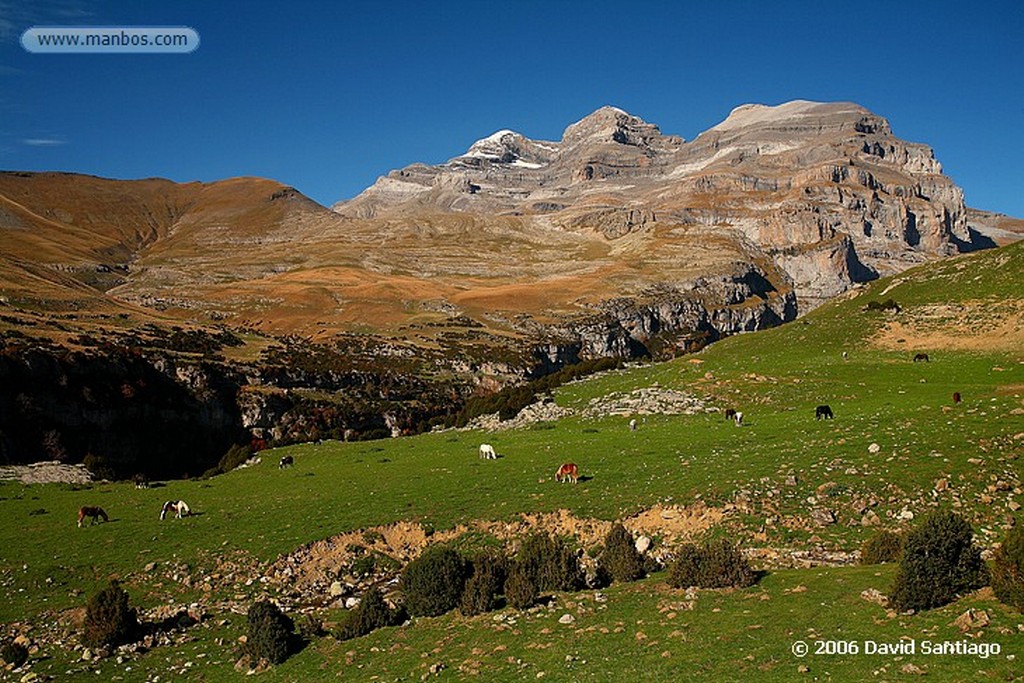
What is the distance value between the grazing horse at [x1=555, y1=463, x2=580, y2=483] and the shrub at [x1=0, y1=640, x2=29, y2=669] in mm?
19089

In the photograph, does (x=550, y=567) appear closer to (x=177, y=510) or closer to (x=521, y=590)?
(x=521, y=590)

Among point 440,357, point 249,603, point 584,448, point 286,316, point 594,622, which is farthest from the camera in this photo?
A: point 286,316

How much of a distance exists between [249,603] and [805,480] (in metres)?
19.8

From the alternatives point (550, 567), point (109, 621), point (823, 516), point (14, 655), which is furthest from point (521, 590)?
point (14, 655)

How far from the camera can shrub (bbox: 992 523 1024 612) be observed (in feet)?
41.8

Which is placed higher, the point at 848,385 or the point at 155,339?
the point at 155,339

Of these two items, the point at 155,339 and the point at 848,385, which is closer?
the point at 848,385

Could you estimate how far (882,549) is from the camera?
17766 mm

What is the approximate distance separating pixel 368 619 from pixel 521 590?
446 centimetres

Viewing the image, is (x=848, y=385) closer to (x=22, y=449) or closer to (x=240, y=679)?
(x=240, y=679)

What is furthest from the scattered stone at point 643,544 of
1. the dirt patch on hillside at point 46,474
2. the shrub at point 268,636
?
the dirt patch on hillside at point 46,474

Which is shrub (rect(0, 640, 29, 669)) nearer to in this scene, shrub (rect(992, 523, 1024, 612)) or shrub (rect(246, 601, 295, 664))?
shrub (rect(246, 601, 295, 664))

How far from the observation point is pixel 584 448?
3491cm

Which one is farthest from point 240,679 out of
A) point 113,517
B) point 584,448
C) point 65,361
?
point 65,361
